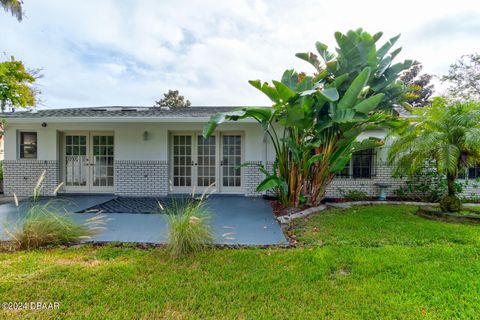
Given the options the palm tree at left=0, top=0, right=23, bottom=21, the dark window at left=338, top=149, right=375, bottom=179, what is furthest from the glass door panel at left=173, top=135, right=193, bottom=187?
the palm tree at left=0, top=0, right=23, bottom=21

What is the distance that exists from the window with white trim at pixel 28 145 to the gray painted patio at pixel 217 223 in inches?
94.6

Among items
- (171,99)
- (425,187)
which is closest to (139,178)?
(425,187)

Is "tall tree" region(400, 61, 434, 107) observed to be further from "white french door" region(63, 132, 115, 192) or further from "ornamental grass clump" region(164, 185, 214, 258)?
Answer: "ornamental grass clump" region(164, 185, 214, 258)

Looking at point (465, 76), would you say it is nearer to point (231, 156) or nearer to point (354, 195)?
point (354, 195)

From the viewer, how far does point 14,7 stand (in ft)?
34.8

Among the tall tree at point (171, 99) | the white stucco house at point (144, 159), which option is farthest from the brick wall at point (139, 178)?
the tall tree at point (171, 99)

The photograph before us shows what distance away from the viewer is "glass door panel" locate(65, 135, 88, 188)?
8711 mm

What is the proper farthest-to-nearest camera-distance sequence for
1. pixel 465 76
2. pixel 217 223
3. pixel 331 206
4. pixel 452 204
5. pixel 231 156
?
pixel 465 76, pixel 231 156, pixel 331 206, pixel 452 204, pixel 217 223

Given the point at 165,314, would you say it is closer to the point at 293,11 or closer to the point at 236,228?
the point at 236,228

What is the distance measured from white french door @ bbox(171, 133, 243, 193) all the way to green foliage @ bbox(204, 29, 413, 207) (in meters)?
2.60

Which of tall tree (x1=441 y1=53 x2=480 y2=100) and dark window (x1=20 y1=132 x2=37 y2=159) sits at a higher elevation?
tall tree (x1=441 y1=53 x2=480 y2=100)

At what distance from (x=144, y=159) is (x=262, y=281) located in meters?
7.06

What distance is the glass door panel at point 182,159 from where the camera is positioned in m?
8.72

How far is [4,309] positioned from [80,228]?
1.86m
